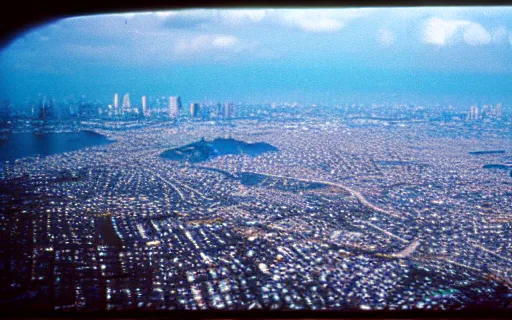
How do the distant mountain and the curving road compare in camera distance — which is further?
the distant mountain

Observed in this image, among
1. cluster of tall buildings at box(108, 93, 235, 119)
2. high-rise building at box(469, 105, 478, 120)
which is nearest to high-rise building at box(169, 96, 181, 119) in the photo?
cluster of tall buildings at box(108, 93, 235, 119)

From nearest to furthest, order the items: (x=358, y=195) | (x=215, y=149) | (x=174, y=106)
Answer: (x=358, y=195)
(x=174, y=106)
(x=215, y=149)

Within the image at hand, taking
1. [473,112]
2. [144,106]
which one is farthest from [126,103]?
[473,112]

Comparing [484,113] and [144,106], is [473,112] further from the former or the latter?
[144,106]

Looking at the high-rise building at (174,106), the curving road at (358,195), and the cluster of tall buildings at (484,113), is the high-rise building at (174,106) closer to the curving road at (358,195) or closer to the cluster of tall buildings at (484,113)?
the curving road at (358,195)

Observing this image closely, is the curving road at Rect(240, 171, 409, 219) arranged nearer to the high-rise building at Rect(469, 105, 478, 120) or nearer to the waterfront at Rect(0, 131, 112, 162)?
the high-rise building at Rect(469, 105, 478, 120)

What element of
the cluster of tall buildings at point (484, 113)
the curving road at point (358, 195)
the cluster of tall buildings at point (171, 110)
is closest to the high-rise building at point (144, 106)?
the cluster of tall buildings at point (171, 110)

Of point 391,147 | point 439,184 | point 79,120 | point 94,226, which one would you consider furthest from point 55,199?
point 439,184

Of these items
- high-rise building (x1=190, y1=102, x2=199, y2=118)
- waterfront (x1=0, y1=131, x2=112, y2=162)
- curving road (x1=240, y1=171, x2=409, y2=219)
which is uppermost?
high-rise building (x1=190, y1=102, x2=199, y2=118)
